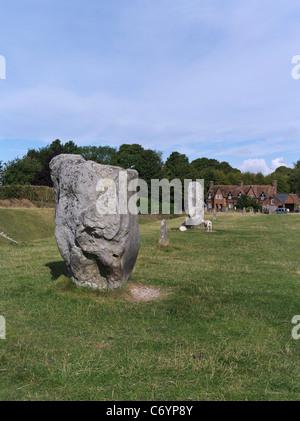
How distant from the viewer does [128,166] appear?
81375mm

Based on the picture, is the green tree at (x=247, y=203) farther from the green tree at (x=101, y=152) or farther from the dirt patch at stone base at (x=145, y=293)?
the dirt patch at stone base at (x=145, y=293)

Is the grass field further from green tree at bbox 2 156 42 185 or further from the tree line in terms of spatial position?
green tree at bbox 2 156 42 185

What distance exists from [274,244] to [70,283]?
47.3 feet

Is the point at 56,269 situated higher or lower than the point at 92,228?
lower

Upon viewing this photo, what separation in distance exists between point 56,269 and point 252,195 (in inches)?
3484

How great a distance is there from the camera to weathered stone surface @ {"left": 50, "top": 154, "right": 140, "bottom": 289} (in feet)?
30.0

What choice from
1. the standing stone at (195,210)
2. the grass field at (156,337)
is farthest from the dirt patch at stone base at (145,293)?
the standing stone at (195,210)

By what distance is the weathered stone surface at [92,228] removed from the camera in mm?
9141

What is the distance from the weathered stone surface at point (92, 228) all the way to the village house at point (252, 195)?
85333 mm

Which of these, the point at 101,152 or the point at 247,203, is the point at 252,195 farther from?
the point at 101,152

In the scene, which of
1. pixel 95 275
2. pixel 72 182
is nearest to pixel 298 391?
pixel 95 275

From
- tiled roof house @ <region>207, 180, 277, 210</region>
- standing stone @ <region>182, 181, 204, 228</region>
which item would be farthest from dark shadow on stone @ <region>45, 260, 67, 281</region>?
tiled roof house @ <region>207, 180, 277, 210</region>

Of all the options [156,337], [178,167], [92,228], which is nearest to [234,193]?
[178,167]

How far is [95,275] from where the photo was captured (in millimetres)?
9609
